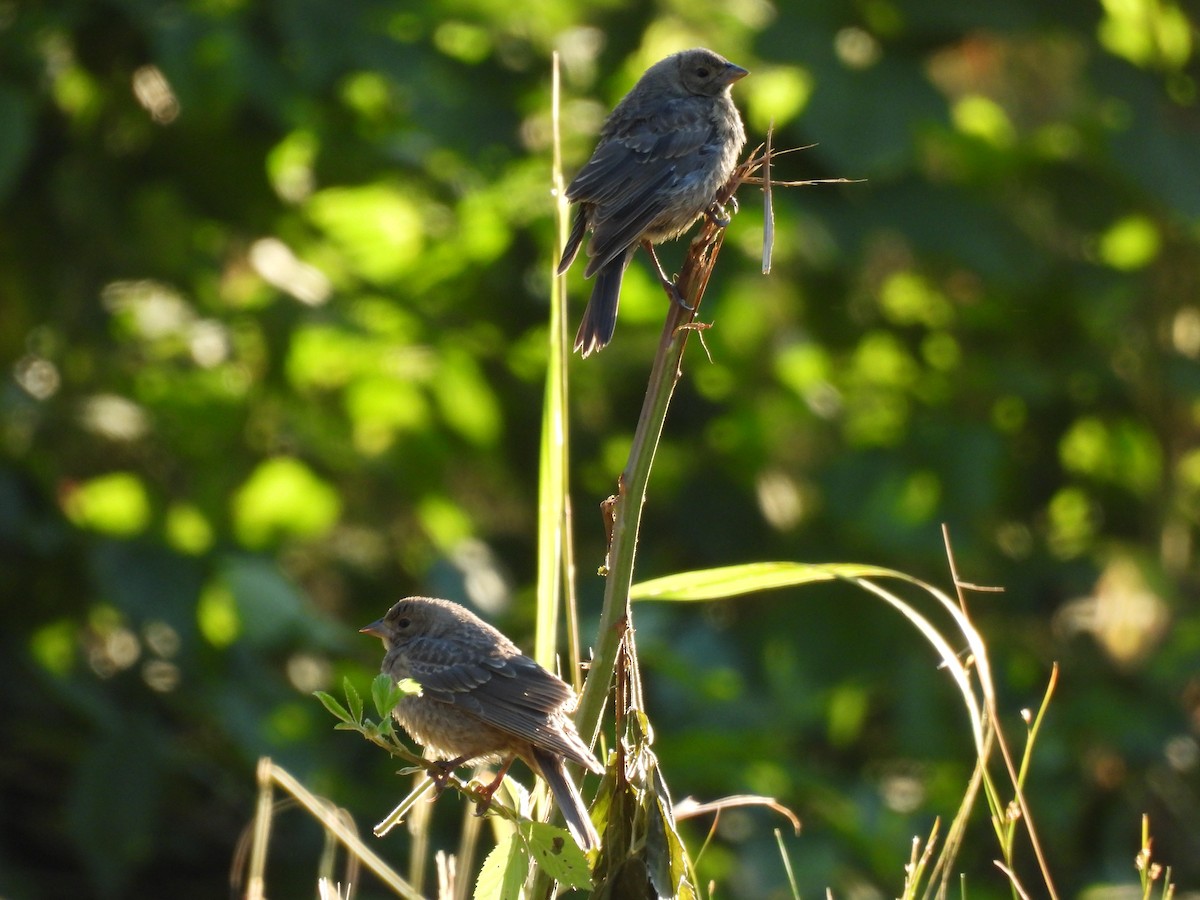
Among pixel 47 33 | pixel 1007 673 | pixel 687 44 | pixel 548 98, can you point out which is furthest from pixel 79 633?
pixel 1007 673

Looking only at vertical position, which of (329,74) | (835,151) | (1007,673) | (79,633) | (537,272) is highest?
(329,74)

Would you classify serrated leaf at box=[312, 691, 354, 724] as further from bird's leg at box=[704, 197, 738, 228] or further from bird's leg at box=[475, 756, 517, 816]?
bird's leg at box=[704, 197, 738, 228]

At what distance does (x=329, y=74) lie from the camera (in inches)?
192

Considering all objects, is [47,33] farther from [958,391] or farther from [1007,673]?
[1007,673]

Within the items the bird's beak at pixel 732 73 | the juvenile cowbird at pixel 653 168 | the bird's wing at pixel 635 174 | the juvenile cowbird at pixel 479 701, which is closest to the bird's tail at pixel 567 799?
the juvenile cowbird at pixel 479 701

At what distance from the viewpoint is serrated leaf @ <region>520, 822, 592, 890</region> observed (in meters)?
1.35

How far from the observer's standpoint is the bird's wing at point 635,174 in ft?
9.28

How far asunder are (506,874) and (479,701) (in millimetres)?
957

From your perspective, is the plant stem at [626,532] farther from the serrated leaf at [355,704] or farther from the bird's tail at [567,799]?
the serrated leaf at [355,704]

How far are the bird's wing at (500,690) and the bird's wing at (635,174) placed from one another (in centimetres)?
72

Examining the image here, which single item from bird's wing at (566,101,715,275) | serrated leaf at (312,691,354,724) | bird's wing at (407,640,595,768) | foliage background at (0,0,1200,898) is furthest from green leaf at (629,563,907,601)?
foliage background at (0,0,1200,898)

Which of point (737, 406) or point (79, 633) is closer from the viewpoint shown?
point (79, 633)

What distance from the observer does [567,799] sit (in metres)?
1.72

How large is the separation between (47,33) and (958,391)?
3.69 meters
